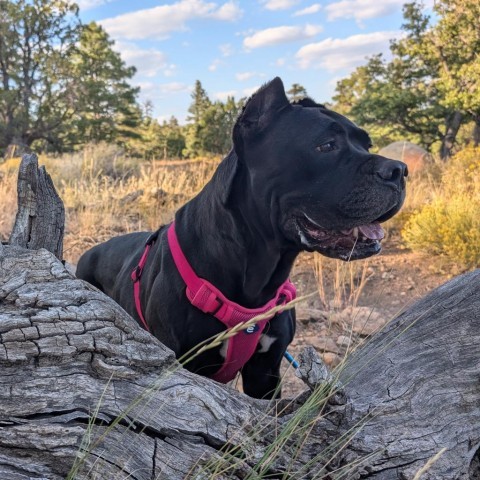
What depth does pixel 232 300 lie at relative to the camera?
8.09ft

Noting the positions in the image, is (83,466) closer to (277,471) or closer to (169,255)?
(277,471)

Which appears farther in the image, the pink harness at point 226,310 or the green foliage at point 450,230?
the green foliage at point 450,230

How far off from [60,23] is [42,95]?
399 centimetres

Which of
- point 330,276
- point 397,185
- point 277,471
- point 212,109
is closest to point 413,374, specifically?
point 277,471

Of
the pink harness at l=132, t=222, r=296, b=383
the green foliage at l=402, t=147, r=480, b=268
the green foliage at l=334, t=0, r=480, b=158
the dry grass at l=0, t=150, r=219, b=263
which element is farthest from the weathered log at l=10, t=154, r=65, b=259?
the green foliage at l=334, t=0, r=480, b=158

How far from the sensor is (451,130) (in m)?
23.2

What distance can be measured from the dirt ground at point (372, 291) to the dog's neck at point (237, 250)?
6.23 ft

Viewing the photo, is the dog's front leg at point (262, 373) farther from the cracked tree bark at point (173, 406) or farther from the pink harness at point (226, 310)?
the cracked tree bark at point (173, 406)

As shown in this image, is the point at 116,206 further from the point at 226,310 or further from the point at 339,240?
the point at 339,240

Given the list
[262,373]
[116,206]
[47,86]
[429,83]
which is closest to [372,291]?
[262,373]

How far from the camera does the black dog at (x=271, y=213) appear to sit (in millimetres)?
2279

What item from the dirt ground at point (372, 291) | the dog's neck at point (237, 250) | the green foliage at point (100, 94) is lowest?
the dirt ground at point (372, 291)

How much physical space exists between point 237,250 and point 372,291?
4055mm

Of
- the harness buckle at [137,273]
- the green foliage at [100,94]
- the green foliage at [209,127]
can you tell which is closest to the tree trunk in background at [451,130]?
the green foliage at [209,127]
